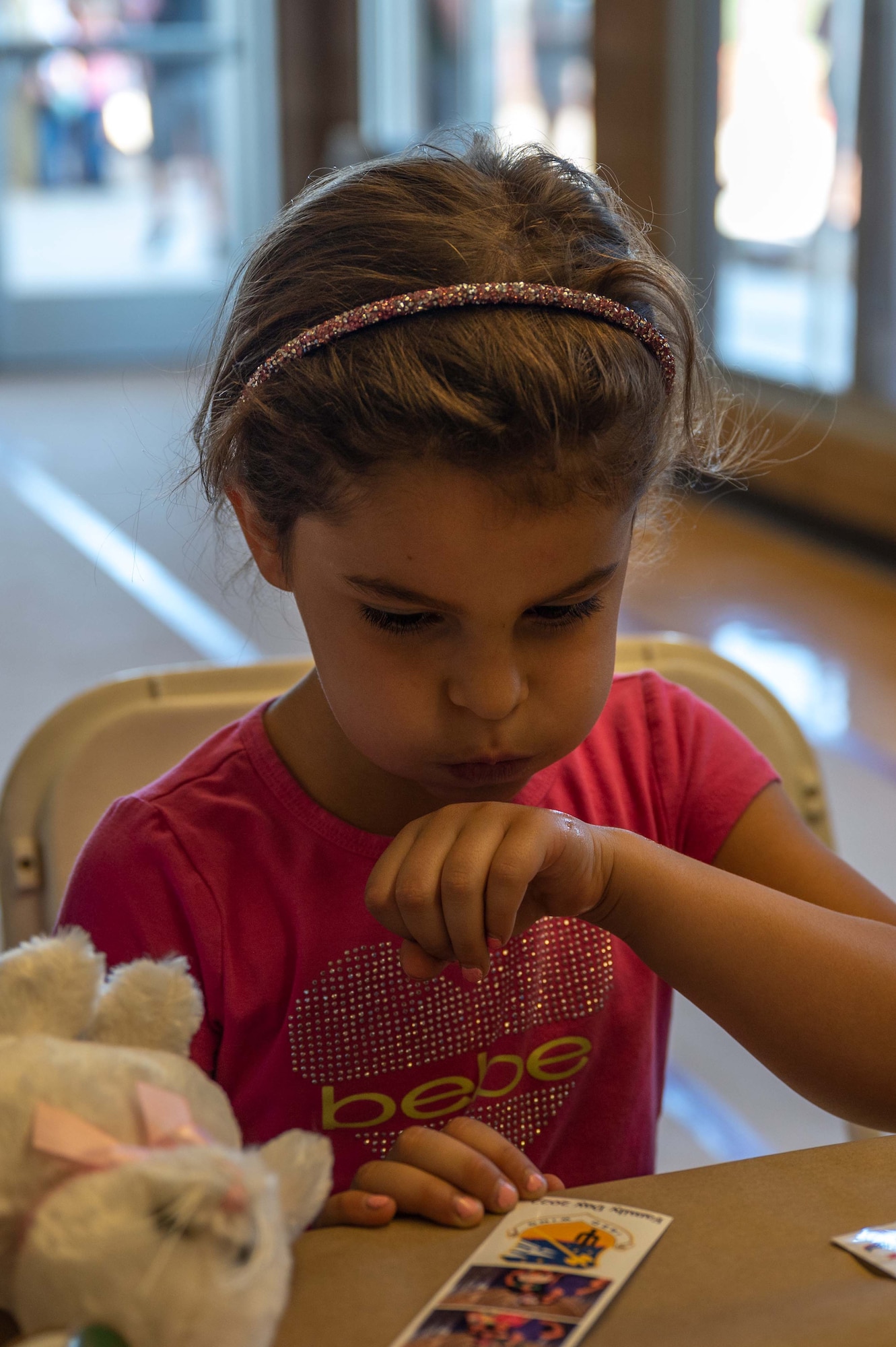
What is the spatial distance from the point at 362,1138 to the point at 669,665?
452 mm

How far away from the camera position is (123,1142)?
450 mm

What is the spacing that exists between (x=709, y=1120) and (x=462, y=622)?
120 cm

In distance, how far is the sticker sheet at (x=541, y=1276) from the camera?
52 cm

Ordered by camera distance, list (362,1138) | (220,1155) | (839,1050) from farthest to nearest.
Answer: (362,1138), (839,1050), (220,1155)

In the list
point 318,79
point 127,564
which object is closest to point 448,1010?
point 127,564

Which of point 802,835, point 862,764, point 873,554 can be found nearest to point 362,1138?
point 802,835

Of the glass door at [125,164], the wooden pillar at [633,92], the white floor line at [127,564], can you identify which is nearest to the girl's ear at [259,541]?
the white floor line at [127,564]

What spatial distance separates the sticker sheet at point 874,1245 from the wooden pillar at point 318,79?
713 cm

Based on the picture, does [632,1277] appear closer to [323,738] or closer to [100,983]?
[100,983]

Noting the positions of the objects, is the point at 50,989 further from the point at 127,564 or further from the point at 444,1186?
the point at 127,564

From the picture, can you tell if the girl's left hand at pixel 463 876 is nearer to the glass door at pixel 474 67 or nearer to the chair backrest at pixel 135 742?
the chair backrest at pixel 135 742


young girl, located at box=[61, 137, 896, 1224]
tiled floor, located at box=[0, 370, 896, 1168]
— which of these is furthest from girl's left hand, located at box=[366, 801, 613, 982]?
tiled floor, located at box=[0, 370, 896, 1168]

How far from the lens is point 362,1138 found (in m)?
0.89

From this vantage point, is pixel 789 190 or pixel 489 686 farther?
pixel 789 190
